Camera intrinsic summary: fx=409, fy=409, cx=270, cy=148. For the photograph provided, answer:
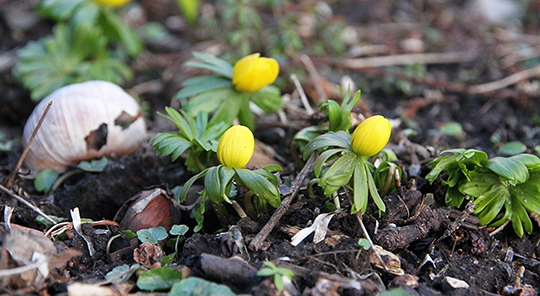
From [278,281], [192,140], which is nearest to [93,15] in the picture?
[192,140]

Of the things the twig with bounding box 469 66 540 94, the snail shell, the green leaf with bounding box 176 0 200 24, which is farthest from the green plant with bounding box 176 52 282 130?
the twig with bounding box 469 66 540 94

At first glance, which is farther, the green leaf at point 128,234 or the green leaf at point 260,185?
the green leaf at point 128,234

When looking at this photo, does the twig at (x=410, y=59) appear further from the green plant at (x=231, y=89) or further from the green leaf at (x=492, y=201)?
the green leaf at (x=492, y=201)

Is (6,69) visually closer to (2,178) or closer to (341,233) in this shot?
(2,178)

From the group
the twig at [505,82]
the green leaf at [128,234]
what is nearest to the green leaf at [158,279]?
the green leaf at [128,234]

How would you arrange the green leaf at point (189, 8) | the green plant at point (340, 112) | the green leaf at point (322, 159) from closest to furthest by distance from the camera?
the green leaf at point (322, 159)
the green plant at point (340, 112)
the green leaf at point (189, 8)

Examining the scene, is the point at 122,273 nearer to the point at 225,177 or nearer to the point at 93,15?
the point at 225,177
